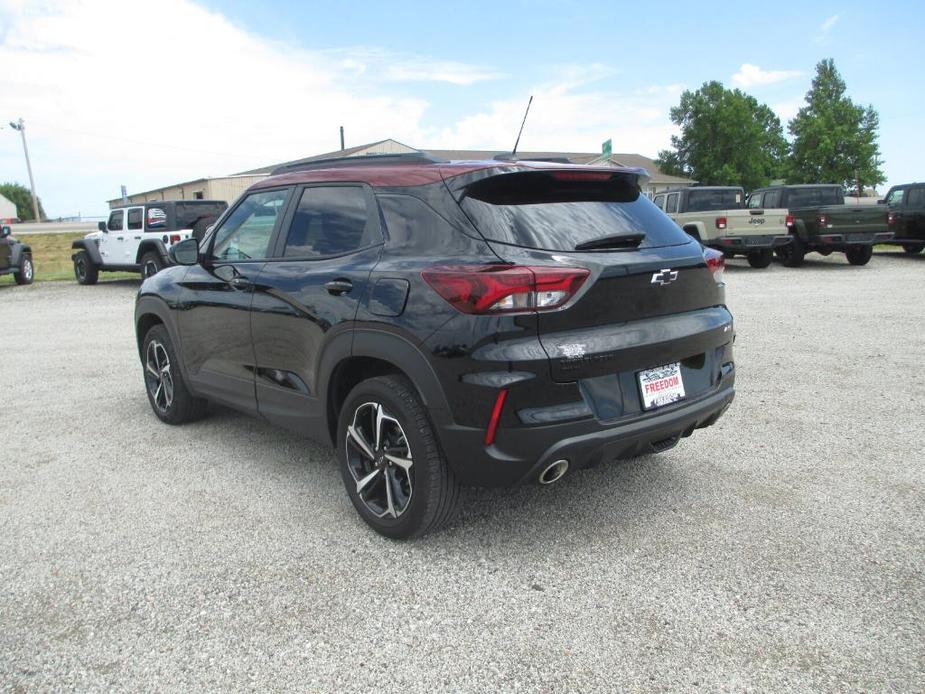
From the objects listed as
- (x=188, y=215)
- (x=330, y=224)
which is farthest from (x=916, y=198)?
(x=330, y=224)

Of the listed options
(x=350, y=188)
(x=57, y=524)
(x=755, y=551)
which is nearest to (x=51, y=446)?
(x=57, y=524)

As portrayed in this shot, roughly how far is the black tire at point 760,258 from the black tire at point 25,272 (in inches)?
667

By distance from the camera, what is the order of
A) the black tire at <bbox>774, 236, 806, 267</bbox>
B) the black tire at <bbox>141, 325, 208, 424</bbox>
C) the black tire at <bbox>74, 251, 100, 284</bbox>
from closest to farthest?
1. the black tire at <bbox>141, 325, 208, 424</bbox>
2. the black tire at <bbox>74, 251, 100, 284</bbox>
3. the black tire at <bbox>774, 236, 806, 267</bbox>

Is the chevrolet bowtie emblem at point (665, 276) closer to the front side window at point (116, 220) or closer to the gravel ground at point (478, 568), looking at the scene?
the gravel ground at point (478, 568)

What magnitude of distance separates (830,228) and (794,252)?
3.71ft

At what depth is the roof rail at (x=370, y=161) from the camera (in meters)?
3.66

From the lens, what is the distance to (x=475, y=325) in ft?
9.64

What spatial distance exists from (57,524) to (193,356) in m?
1.45

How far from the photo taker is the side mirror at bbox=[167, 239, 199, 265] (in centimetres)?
470

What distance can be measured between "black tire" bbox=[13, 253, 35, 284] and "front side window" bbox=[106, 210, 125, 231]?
9.43ft

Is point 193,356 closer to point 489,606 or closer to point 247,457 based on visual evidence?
point 247,457

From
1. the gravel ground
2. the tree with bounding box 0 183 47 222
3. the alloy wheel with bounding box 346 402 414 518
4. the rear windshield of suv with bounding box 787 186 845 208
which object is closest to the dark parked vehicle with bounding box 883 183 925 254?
the rear windshield of suv with bounding box 787 186 845 208

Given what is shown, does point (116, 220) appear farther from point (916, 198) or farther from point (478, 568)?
point (916, 198)

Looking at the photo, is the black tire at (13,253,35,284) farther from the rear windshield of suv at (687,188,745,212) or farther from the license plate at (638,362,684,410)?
the license plate at (638,362,684,410)
